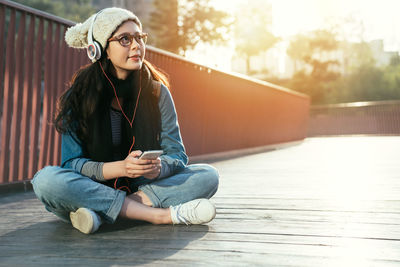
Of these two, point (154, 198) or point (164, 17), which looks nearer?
point (154, 198)

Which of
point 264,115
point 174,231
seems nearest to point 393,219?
point 174,231

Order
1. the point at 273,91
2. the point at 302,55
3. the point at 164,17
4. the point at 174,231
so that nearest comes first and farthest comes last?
the point at 174,231, the point at 273,91, the point at 164,17, the point at 302,55

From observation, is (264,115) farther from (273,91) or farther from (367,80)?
(367,80)

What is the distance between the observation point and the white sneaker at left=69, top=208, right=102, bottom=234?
2.28 m

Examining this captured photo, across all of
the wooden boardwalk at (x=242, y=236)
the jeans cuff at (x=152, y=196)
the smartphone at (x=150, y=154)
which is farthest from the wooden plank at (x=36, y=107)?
the smartphone at (x=150, y=154)

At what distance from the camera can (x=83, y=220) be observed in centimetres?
231

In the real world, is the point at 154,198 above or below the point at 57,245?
above

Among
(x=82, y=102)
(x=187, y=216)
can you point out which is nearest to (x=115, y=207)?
(x=187, y=216)

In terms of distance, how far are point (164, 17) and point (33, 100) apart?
28800mm

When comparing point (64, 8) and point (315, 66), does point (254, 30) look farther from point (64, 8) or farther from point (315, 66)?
point (64, 8)

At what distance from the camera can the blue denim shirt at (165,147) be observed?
8.13ft

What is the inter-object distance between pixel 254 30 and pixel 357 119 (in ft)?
66.3

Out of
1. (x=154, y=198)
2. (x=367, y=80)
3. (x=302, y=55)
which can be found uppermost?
(x=302, y=55)

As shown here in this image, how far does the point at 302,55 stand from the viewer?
121ft
